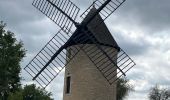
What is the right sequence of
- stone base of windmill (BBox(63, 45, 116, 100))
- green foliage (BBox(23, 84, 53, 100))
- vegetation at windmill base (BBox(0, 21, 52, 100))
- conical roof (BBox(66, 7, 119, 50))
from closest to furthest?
stone base of windmill (BBox(63, 45, 116, 100)) → conical roof (BBox(66, 7, 119, 50)) → vegetation at windmill base (BBox(0, 21, 52, 100)) → green foliage (BBox(23, 84, 53, 100))

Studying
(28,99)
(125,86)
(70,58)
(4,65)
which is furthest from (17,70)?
(125,86)

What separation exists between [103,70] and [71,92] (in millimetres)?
2013

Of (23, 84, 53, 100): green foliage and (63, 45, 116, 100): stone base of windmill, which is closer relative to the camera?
(63, 45, 116, 100): stone base of windmill

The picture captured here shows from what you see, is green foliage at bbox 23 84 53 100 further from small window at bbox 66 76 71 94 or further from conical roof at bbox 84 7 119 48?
conical roof at bbox 84 7 119 48

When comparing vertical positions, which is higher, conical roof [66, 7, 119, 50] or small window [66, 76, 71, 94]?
conical roof [66, 7, 119, 50]

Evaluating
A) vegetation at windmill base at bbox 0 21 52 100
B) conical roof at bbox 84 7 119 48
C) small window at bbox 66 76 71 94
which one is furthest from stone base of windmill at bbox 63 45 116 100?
vegetation at windmill base at bbox 0 21 52 100

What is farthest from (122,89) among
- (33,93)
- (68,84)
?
(68,84)

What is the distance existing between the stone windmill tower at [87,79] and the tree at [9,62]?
1071 cm

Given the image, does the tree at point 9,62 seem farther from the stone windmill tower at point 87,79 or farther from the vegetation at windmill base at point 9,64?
the stone windmill tower at point 87,79

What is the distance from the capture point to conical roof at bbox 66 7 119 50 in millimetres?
22469

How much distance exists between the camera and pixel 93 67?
22.1 metres

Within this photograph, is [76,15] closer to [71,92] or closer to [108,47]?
[108,47]

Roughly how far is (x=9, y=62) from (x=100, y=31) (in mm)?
11838

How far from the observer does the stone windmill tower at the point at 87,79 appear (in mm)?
21828
